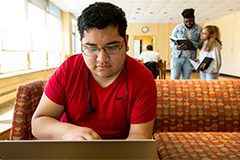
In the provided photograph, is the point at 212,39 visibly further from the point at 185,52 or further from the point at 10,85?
the point at 10,85

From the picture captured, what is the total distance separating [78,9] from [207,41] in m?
7.11

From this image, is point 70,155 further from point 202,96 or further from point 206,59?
point 206,59

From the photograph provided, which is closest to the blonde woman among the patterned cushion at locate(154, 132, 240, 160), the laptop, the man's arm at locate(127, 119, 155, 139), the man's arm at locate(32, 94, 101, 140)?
the patterned cushion at locate(154, 132, 240, 160)

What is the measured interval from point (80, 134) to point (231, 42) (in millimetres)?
10612

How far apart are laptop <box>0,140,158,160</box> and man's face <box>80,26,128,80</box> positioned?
493 mm

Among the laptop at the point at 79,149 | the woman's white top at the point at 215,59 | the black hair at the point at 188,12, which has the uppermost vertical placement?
the black hair at the point at 188,12

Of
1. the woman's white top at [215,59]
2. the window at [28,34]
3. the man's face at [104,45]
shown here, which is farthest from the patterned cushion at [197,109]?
the window at [28,34]

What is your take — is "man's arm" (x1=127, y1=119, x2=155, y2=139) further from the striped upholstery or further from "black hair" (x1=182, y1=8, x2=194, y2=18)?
"black hair" (x1=182, y1=8, x2=194, y2=18)

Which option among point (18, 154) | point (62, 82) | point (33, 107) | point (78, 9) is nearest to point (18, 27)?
point (78, 9)

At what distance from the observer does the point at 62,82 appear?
3.15ft

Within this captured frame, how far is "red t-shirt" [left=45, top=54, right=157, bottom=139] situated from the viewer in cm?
95

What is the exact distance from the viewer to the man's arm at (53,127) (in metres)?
0.77

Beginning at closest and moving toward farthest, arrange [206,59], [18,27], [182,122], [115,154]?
[115,154] → [182,122] → [206,59] → [18,27]

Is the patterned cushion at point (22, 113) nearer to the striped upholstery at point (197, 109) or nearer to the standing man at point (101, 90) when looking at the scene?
the standing man at point (101, 90)
